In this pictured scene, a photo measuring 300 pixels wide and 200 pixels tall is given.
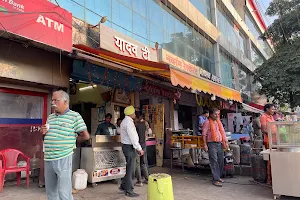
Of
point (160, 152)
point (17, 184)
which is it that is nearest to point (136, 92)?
point (160, 152)

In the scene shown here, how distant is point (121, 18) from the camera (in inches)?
310

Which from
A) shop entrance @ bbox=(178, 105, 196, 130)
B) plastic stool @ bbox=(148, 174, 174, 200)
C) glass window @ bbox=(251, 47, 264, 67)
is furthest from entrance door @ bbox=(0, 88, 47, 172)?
glass window @ bbox=(251, 47, 264, 67)

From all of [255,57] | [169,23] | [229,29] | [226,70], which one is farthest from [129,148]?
[255,57]

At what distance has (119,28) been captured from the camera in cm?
771

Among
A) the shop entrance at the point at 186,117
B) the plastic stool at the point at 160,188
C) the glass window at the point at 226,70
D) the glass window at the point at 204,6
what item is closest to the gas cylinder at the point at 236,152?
the plastic stool at the point at 160,188

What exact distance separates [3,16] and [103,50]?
1.95 metres

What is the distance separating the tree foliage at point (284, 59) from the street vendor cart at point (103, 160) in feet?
47.0

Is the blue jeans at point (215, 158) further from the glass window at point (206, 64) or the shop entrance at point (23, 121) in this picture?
the glass window at point (206, 64)

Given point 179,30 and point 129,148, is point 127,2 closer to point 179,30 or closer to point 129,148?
point 179,30

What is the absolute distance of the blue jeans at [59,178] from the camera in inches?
106

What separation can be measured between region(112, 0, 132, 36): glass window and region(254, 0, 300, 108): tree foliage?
12.5 meters

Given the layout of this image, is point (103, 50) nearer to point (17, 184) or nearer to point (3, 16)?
point (3, 16)

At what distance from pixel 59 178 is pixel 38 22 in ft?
9.40

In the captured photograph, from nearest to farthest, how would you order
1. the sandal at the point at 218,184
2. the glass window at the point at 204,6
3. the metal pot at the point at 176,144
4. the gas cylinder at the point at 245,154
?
the sandal at the point at 218,184
the gas cylinder at the point at 245,154
the metal pot at the point at 176,144
the glass window at the point at 204,6
